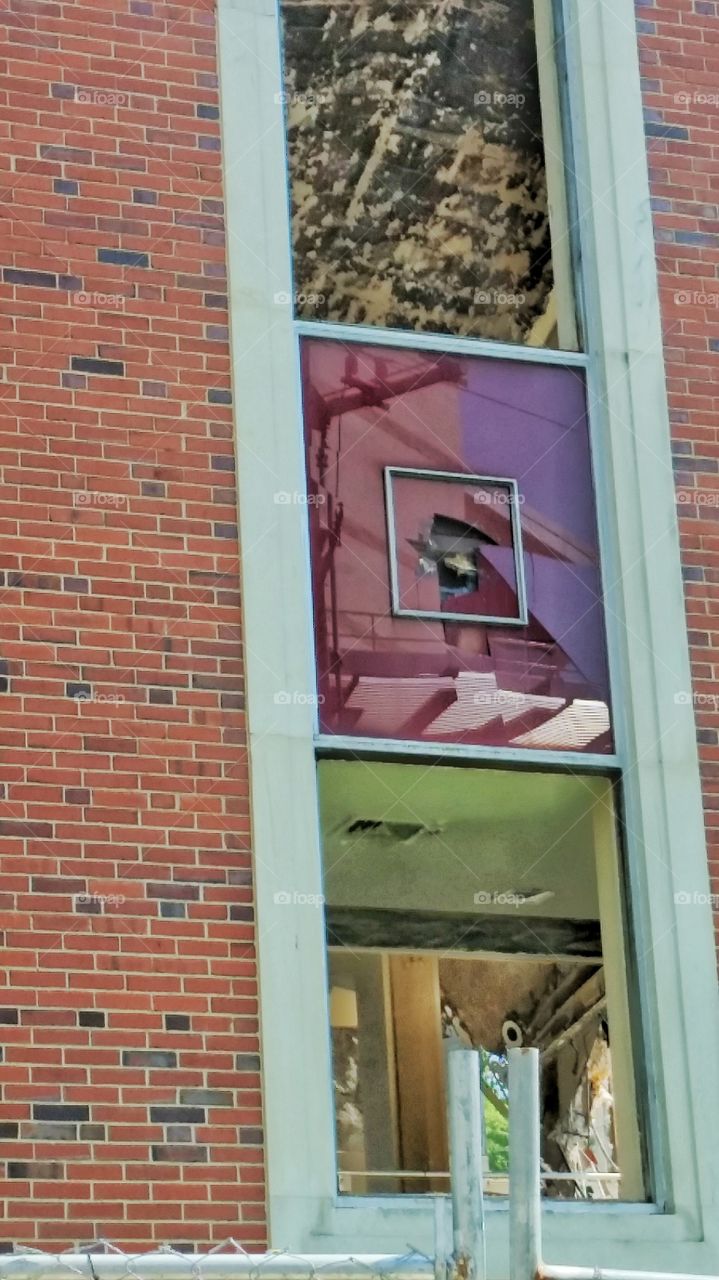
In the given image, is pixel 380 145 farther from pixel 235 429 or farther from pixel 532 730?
pixel 532 730

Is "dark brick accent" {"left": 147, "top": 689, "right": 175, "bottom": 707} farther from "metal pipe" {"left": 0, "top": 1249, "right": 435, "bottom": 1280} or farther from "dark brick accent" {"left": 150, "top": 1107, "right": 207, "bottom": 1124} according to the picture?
"metal pipe" {"left": 0, "top": 1249, "right": 435, "bottom": 1280}

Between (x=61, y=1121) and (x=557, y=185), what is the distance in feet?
15.2

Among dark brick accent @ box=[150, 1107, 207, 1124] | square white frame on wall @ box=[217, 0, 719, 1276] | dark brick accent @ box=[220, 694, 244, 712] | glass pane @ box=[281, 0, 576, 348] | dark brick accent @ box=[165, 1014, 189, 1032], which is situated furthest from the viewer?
glass pane @ box=[281, 0, 576, 348]

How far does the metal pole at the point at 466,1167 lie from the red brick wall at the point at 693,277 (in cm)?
402

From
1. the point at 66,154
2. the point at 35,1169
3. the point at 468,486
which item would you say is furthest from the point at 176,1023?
the point at 66,154

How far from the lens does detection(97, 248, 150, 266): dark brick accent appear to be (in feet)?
28.4

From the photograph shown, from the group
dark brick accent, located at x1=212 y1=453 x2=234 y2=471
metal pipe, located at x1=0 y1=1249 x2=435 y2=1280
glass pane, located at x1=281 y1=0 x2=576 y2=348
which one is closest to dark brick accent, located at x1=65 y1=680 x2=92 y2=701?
dark brick accent, located at x1=212 y1=453 x2=234 y2=471

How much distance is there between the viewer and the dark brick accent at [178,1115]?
7.52 meters

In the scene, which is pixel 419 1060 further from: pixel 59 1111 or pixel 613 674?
pixel 59 1111

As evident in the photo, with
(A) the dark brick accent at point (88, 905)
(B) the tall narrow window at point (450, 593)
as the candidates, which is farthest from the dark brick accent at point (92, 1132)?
(B) the tall narrow window at point (450, 593)

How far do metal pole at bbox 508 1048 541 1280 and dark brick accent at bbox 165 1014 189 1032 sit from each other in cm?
306

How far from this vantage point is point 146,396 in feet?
27.9

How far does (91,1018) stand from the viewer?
24.9 feet

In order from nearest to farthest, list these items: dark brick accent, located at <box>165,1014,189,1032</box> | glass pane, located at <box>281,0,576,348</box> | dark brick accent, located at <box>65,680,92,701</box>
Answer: dark brick accent, located at <box>165,1014,189,1032</box>, dark brick accent, located at <box>65,680,92,701</box>, glass pane, located at <box>281,0,576,348</box>
